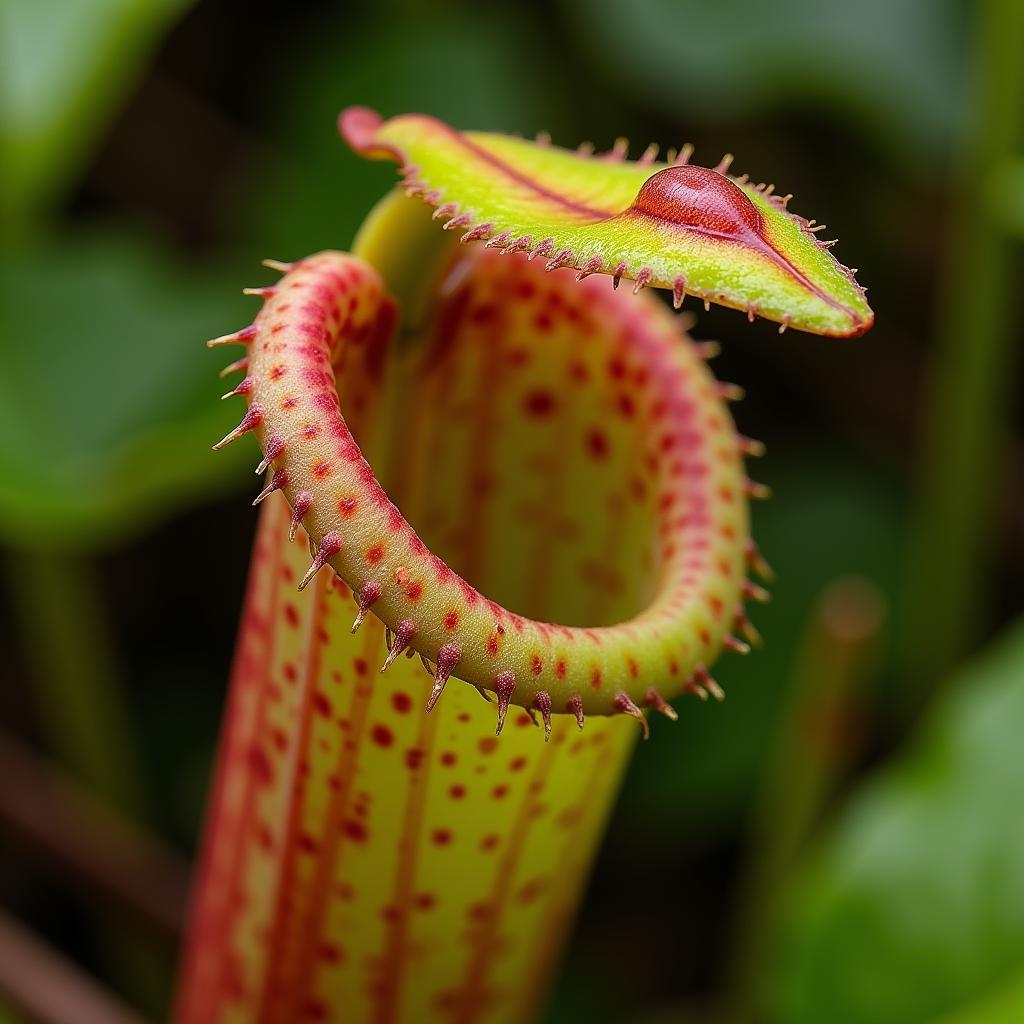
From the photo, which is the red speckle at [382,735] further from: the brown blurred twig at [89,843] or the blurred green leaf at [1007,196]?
the blurred green leaf at [1007,196]

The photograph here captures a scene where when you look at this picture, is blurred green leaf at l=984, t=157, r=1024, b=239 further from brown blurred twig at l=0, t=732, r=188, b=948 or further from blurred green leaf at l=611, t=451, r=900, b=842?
brown blurred twig at l=0, t=732, r=188, b=948

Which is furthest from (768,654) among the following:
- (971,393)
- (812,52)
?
(812,52)

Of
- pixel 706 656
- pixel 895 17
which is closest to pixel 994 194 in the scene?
pixel 895 17

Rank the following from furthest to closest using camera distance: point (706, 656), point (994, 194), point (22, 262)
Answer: point (22, 262) → point (994, 194) → point (706, 656)

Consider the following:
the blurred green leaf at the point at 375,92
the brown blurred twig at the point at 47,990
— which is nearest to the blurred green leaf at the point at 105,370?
the blurred green leaf at the point at 375,92

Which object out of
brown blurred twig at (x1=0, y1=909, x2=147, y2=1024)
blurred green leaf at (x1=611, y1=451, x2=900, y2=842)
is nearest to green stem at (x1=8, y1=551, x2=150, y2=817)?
brown blurred twig at (x1=0, y1=909, x2=147, y2=1024)

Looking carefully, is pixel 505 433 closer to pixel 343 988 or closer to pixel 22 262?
pixel 343 988

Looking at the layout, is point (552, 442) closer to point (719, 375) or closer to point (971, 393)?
point (971, 393)
